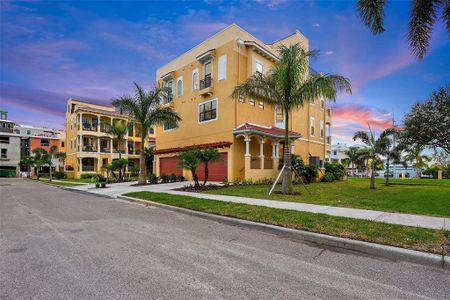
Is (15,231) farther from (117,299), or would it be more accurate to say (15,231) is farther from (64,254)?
(117,299)

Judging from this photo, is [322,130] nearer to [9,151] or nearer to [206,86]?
[206,86]

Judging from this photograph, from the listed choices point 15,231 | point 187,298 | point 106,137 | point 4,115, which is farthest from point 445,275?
point 4,115

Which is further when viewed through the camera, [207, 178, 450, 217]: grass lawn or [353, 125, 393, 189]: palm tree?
[353, 125, 393, 189]: palm tree

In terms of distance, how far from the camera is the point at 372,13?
32.0 feet

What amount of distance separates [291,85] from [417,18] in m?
5.69

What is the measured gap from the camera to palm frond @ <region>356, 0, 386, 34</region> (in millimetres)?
9664

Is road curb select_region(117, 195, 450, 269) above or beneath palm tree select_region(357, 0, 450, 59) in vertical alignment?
beneath

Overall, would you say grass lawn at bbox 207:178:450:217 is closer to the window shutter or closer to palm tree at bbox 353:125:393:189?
palm tree at bbox 353:125:393:189

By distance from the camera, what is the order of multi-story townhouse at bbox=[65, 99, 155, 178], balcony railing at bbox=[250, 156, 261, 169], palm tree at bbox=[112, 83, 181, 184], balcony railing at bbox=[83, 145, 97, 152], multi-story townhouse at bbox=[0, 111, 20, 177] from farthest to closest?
multi-story townhouse at bbox=[0, 111, 20, 177] → balcony railing at bbox=[83, 145, 97, 152] → multi-story townhouse at bbox=[65, 99, 155, 178] → palm tree at bbox=[112, 83, 181, 184] → balcony railing at bbox=[250, 156, 261, 169]

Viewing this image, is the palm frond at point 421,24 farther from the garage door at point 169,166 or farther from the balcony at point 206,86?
the garage door at point 169,166

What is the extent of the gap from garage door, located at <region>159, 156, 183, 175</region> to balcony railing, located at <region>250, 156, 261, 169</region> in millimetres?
8381

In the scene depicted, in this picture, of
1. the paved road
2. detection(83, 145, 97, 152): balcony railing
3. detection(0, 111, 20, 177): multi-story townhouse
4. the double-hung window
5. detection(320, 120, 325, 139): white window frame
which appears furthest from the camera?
detection(0, 111, 20, 177): multi-story townhouse

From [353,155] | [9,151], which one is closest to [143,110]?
[353,155]

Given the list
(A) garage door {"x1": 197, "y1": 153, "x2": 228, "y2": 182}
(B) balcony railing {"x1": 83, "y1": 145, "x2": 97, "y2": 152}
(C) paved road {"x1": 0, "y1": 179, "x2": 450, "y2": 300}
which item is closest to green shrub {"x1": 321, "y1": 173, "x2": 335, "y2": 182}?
(A) garage door {"x1": 197, "y1": 153, "x2": 228, "y2": 182}
